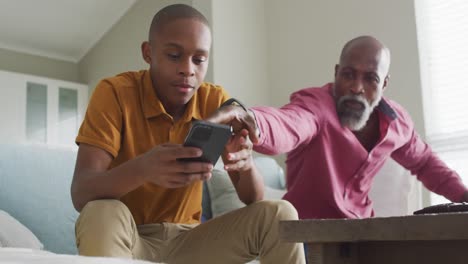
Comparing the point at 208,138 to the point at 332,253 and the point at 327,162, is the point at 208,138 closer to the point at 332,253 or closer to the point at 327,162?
the point at 332,253

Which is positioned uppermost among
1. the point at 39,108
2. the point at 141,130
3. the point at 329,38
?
the point at 329,38

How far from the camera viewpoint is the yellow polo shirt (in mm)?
1158

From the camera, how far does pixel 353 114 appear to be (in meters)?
1.74

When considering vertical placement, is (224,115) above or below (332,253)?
above

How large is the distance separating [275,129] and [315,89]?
0.53 meters

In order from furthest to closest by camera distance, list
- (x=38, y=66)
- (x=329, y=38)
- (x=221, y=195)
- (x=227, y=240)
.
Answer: (x=38, y=66) → (x=329, y=38) → (x=221, y=195) → (x=227, y=240)

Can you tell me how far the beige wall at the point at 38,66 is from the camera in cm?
450

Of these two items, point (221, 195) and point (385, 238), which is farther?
point (221, 195)

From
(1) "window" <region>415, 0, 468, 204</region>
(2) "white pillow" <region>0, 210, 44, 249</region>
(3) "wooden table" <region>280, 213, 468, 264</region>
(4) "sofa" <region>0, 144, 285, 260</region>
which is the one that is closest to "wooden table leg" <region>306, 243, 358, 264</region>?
(3) "wooden table" <region>280, 213, 468, 264</region>

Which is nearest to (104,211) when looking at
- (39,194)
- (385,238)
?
(385,238)

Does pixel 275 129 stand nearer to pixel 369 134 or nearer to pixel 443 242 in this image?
pixel 443 242

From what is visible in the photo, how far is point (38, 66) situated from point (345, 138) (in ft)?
11.9

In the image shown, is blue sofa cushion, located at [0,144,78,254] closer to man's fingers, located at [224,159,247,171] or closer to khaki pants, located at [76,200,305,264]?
khaki pants, located at [76,200,305,264]

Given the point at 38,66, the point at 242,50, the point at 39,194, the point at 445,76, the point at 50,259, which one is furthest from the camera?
the point at 38,66
